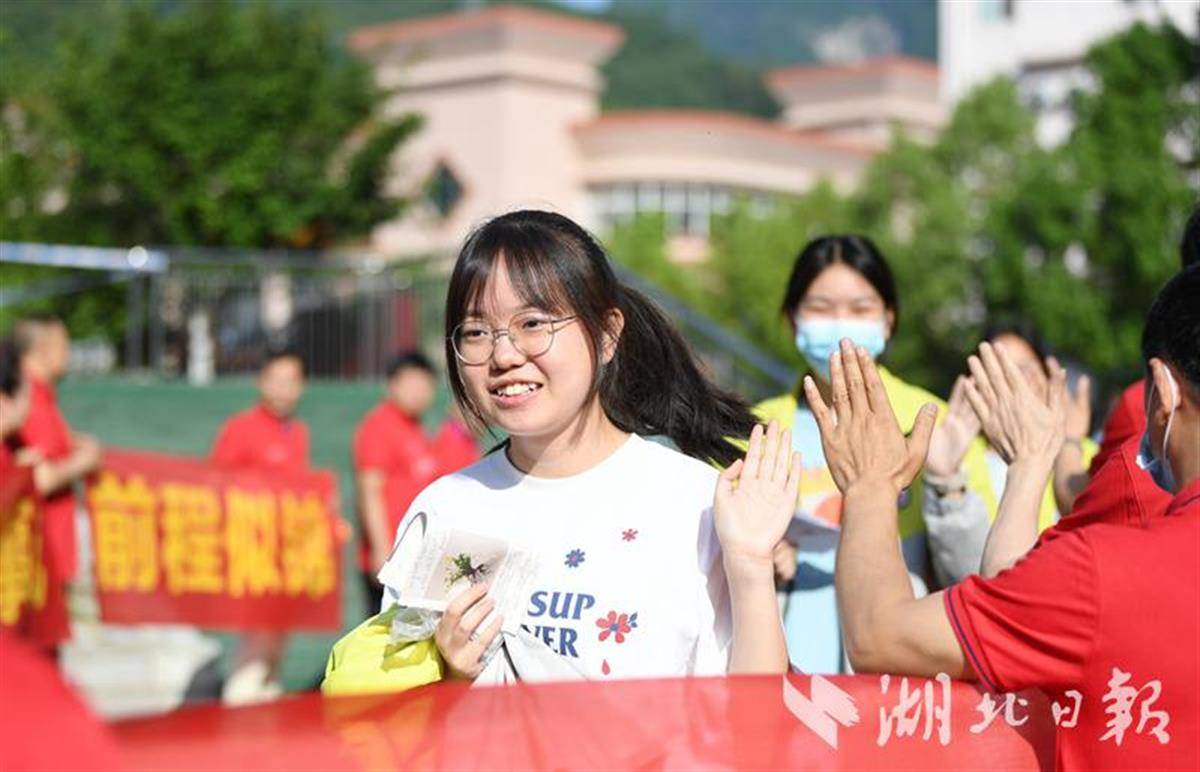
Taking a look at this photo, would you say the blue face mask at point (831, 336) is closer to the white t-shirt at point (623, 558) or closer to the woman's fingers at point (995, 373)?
the woman's fingers at point (995, 373)

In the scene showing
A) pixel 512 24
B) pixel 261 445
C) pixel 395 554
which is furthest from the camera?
pixel 512 24

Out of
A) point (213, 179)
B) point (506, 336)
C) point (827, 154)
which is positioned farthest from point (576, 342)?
point (827, 154)

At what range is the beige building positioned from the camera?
4950cm

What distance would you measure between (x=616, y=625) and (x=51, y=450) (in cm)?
620

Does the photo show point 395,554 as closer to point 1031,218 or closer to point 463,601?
point 463,601

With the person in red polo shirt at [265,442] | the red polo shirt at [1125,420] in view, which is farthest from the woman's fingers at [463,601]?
the person in red polo shirt at [265,442]

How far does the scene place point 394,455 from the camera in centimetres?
913

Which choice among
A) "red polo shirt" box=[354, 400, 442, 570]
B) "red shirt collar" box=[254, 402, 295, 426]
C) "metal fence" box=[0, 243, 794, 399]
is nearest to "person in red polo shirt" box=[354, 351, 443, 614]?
"red polo shirt" box=[354, 400, 442, 570]

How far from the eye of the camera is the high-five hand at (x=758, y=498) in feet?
10.1

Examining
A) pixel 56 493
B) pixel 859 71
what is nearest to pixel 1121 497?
pixel 56 493

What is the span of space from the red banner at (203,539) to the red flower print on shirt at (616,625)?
6744mm

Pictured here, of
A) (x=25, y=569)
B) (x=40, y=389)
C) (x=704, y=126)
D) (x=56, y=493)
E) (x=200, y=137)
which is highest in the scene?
(x=704, y=126)

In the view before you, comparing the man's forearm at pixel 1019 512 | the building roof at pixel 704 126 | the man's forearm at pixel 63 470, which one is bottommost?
the man's forearm at pixel 63 470

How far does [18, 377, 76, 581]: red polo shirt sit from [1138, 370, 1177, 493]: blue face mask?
21.0 ft
